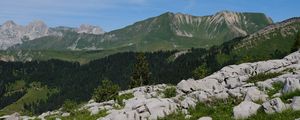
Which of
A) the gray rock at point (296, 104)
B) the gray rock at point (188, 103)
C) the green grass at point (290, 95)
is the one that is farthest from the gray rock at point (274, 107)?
the gray rock at point (188, 103)

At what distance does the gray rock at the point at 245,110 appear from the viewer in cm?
2152

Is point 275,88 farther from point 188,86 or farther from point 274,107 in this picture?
point 188,86

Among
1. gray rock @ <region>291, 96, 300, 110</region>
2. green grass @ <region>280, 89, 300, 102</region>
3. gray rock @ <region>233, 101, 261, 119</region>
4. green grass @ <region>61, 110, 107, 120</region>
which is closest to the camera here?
gray rock @ <region>291, 96, 300, 110</region>

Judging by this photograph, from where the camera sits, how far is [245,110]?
858 inches

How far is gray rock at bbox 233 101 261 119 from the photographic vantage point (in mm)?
21517

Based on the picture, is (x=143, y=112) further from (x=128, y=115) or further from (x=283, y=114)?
(x=283, y=114)

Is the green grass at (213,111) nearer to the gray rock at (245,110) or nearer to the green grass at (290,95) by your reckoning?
the gray rock at (245,110)

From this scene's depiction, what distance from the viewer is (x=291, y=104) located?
20.5 metres

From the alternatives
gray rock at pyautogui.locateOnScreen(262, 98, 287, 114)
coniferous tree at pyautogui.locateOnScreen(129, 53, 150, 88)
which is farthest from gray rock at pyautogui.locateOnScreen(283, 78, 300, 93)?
coniferous tree at pyautogui.locateOnScreen(129, 53, 150, 88)

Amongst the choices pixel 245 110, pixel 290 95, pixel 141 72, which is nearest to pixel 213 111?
pixel 245 110

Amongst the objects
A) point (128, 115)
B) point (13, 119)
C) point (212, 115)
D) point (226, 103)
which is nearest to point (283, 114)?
point (212, 115)

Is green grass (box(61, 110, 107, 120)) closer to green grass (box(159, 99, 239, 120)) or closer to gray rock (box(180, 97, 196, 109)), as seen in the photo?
gray rock (box(180, 97, 196, 109))

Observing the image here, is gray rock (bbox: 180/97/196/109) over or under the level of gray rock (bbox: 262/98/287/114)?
under

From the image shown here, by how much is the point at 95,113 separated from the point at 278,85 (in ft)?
81.0
